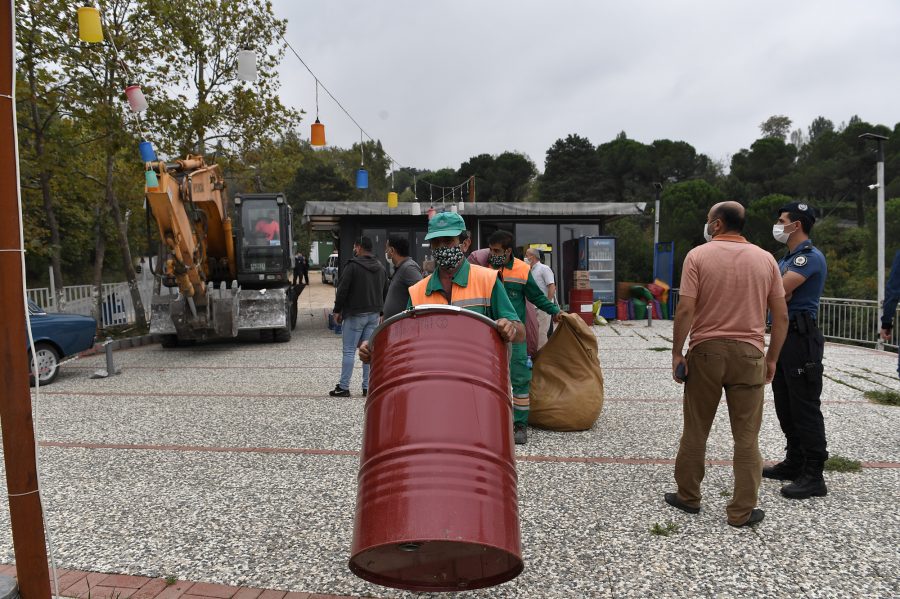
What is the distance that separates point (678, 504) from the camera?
139 inches

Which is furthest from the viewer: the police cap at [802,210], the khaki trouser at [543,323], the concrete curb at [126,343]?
the concrete curb at [126,343]

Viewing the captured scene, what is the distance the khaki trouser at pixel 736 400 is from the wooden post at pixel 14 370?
10.2ft

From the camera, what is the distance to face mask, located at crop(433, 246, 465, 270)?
3.21m

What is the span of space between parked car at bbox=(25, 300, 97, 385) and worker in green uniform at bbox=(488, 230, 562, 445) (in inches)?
251

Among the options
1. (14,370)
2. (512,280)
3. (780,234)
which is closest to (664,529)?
(780,234)

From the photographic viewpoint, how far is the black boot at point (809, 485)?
12.1 ft

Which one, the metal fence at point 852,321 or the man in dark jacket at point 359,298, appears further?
the metal fence at point 852,321

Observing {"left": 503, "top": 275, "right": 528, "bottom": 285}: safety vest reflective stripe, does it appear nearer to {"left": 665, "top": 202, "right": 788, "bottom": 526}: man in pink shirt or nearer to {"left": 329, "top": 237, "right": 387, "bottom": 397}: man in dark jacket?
{"left": 665, "top": 202, "right": 788, "bottom": 526}: man in pink shirt

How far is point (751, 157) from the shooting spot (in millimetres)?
48812

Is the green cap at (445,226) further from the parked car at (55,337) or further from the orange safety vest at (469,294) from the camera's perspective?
the parked car at (55,337)

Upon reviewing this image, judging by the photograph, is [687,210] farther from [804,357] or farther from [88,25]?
[804,357]

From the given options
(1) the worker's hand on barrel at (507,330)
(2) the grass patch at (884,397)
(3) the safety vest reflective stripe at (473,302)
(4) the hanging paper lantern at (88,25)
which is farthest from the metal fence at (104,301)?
(2) the grass patch at (884,397)

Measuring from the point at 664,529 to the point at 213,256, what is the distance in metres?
10.7

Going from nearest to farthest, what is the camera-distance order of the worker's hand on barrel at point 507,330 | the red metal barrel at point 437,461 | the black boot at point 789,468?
the red metal barrel at point 437,461
the worker's hand on barrel at point 507,330
the black boot at point 789,468
